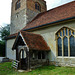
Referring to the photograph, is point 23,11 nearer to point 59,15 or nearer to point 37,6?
point 37,6

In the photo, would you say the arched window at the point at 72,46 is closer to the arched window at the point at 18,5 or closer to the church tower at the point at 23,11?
the church tower at the point at 23,11

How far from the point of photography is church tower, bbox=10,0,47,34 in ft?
59.0

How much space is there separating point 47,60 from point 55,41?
6.94 feet

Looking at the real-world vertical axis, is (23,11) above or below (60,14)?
above

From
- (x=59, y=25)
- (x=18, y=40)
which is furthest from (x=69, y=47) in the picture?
(x=18, y=40)

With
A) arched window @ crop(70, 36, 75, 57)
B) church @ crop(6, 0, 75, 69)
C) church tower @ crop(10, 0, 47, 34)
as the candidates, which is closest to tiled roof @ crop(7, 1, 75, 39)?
church @ crop(6, 0, 75, 69)

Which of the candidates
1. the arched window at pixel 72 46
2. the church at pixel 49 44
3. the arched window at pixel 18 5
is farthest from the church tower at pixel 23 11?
the arched window at pixel 72 46

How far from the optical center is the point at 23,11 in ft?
60.0

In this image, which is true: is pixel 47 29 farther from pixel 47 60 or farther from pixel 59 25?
pixel 47 60

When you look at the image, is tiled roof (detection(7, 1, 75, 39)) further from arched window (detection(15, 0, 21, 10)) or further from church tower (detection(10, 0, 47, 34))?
arched window (detection(15, 0, 21, 10))

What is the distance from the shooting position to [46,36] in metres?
11.0

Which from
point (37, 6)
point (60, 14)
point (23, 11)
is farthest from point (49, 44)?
point (37, 6)

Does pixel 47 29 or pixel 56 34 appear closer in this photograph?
pixel 56 34

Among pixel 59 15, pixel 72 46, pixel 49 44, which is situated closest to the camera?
pixel 72 46
